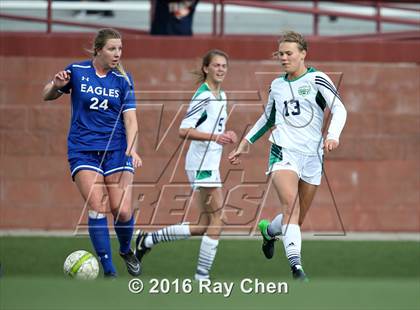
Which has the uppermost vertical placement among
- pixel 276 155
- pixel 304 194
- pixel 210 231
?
pixel 276 155

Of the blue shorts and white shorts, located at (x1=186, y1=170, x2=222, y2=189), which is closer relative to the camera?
the blue shorts

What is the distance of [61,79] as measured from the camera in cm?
1005

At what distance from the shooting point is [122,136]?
10.4m

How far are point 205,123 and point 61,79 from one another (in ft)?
5.01

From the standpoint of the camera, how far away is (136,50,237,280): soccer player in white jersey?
10.8m

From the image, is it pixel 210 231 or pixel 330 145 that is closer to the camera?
pixel 330 145

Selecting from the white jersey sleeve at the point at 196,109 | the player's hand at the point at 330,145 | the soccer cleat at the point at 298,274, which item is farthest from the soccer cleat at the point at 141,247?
the player's hand at the point at 330,145

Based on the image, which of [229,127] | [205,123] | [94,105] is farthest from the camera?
[229,127]

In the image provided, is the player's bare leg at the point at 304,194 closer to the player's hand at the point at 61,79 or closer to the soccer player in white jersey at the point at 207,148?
the soccer player in white jersey at the point at 207,148

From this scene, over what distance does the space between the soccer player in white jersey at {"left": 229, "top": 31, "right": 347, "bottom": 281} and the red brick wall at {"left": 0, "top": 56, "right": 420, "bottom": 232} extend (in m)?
4.06

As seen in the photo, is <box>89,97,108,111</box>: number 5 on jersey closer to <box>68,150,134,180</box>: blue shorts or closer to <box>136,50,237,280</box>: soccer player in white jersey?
<box>68,150,134,180</box>: blue shorts

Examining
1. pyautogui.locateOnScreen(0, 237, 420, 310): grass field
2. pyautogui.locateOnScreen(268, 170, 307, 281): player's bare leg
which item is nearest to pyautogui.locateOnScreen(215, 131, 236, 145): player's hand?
pyautogui.locateOnScreen(268, 170, 307, 281): player's bare leg

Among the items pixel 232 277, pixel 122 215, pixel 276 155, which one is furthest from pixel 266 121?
pixel 232 277

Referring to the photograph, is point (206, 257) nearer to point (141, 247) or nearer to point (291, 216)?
point (141, 247)
